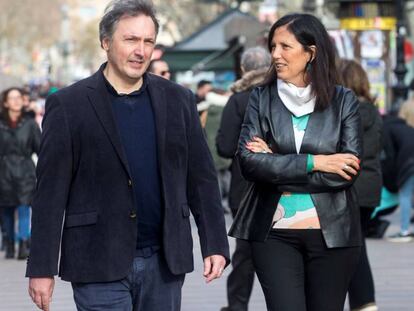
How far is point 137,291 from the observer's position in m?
5.41

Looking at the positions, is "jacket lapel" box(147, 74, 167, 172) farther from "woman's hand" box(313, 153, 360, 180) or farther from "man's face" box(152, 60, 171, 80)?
"man's face" box(152, 60, 171, 80)

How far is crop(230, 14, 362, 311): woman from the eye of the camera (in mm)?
5875

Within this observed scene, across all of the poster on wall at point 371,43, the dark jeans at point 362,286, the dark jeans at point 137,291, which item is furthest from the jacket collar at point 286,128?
the poster on wall at point 371,43

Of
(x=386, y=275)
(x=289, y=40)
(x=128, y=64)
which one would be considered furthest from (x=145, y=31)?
(x=386, y=275)

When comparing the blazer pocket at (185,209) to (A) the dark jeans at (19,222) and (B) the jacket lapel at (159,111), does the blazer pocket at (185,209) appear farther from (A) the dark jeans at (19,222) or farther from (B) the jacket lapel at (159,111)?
(A) the dark jeans at (19,222)

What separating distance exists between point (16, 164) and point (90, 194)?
30.2 feet

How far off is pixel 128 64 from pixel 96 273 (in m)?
0.85

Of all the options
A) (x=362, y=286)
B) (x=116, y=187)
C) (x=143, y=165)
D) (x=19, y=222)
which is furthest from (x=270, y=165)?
(x=19, y=222)

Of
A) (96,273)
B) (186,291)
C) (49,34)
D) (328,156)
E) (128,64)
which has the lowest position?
(186,291)

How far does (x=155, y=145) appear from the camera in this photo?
5.40 m

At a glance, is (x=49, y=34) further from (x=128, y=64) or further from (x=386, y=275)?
(x=128, y=64)

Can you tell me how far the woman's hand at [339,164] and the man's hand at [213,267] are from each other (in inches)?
25.7

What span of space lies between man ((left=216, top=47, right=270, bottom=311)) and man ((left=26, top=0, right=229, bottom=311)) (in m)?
3.27

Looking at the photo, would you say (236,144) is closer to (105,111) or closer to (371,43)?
(105,111)
